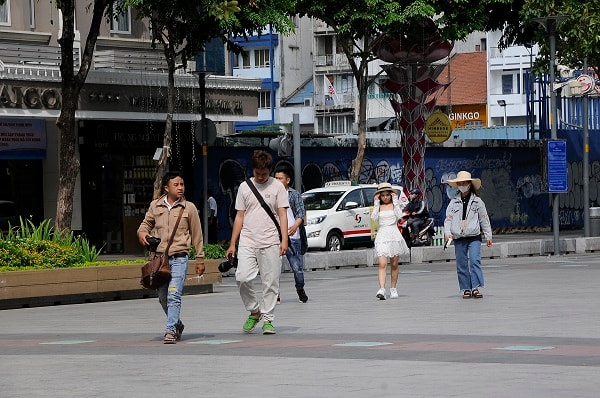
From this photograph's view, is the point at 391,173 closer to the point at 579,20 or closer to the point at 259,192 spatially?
the point at 579,20

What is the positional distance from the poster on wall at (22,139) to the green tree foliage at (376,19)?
7.50 meters

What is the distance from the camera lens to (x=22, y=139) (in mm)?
36531

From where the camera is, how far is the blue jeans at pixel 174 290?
14.2 meters

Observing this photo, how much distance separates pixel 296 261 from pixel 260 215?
5409mm

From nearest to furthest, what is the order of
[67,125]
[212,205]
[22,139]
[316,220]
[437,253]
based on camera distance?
[67,125], [437,253], [316,220], [22,139], [212,205]

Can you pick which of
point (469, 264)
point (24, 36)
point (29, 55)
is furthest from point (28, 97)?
point (469, 264)

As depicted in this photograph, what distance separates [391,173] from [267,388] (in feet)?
116

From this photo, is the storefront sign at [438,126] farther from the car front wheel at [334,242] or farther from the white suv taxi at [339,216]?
the car front wheel at [334,242]

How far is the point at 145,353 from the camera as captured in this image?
1313cm

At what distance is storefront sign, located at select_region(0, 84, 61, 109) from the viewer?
1328 inches

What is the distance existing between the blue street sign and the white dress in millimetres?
14651

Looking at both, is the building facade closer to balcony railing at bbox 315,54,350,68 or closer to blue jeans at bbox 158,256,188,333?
blue jeans at bbox 158,256,188,333

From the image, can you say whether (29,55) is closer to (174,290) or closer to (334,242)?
(334,242)

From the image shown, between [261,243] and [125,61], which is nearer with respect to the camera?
[261,243]
